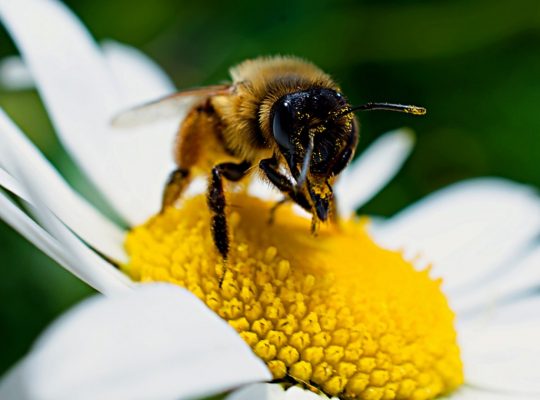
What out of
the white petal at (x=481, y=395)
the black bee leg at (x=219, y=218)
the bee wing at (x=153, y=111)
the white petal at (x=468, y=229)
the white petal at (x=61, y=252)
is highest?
the white petal at (x=468, y=229)

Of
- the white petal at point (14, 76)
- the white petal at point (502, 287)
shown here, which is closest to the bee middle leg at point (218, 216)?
the white petal at point (502, 287)

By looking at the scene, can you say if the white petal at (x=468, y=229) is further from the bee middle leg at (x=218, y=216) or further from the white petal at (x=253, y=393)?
the white petal at (x=253, y=393)

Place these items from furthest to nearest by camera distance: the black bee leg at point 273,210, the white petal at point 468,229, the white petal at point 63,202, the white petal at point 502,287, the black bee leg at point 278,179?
the white petal at point 468,229
the white petal at point 502,287
the black bee leg at point 273,210
the white petal at point 63,202
the black bee leg at point 278,179

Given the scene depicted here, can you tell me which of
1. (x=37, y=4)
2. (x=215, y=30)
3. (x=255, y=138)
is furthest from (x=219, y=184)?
(x=215, y=30)

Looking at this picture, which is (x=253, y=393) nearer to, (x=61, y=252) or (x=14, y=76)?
(x=61, y=252)

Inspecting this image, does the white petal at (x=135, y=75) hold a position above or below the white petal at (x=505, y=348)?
above

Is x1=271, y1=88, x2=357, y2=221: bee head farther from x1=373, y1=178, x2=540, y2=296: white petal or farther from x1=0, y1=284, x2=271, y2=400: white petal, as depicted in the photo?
x1=373, y1=178, x2=540, y2=296: white petal

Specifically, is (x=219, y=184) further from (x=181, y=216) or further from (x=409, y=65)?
(x=409, y=65)
